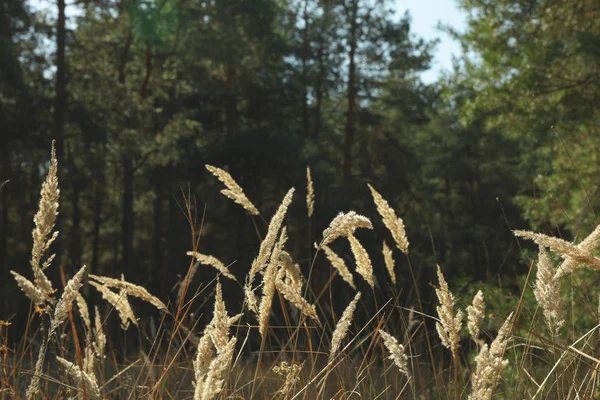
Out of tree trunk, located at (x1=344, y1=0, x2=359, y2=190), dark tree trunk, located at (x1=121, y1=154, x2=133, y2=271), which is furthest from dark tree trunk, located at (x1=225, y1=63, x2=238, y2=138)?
tree trunk, located at (x1=344, y1=0, x2=359, y2=190)

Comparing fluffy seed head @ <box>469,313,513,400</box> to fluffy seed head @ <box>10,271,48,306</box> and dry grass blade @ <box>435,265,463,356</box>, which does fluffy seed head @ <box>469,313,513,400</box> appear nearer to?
dry grass blade @ <box>435,265,463,356</box>

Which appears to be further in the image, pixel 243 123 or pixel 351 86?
pixel 243 123

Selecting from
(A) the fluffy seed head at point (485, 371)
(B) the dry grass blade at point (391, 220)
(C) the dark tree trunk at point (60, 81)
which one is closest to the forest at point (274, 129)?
(C) the dark tree trunk at point (60, 81)

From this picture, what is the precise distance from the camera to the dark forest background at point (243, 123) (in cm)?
1788

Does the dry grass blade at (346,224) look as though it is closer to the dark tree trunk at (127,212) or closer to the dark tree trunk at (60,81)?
the dark tree trunk at (60,81)

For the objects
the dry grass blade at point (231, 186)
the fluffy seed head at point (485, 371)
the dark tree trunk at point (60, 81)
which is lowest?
the fluffy seed head at point (485, 371)

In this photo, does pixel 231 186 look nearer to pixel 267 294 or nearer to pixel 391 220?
pixel 391 220

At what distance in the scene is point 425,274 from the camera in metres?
27.3

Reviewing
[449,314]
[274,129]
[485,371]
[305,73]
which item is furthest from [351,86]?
[485,371]

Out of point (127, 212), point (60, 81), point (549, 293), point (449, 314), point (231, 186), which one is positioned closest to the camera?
point (549, 293)

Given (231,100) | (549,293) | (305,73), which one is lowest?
(549,293)

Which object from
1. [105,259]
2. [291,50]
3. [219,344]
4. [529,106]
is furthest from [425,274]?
[219,344]

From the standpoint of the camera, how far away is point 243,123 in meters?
25.6

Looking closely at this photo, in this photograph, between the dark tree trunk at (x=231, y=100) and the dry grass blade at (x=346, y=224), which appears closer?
the dry grass blade at (x=346, y=224)
